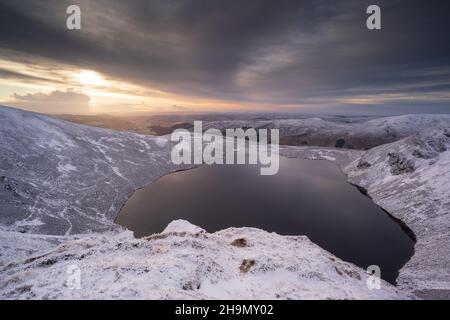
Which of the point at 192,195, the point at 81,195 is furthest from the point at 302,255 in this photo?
the point at 81,195

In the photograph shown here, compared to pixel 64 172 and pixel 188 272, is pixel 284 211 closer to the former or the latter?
pixel 188 272

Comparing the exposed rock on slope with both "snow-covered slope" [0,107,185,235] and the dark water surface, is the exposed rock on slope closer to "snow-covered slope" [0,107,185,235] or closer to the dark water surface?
the dark water surface

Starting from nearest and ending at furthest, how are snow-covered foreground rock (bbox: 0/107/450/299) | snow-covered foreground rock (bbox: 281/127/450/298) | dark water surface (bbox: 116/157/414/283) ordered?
1. snow-covered foreground rock (bbox: 0/107/450/299)
2. snow-covered foreground rock (bbox: 281/127/450/298)
3. dark water surface (bbox: 116/157/414/283)

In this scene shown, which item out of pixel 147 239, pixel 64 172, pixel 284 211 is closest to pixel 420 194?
pixel 284 211

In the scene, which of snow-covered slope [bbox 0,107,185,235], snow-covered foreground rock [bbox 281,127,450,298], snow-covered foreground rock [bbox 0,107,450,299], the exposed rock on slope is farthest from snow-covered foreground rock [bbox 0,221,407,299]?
snow-covered slope [bbox 0,107,185,235]

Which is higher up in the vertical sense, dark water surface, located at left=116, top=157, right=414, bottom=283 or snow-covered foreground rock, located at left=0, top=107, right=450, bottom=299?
snow-covered foreground rock, located at left=0, top=107, right=450, bottom=299
